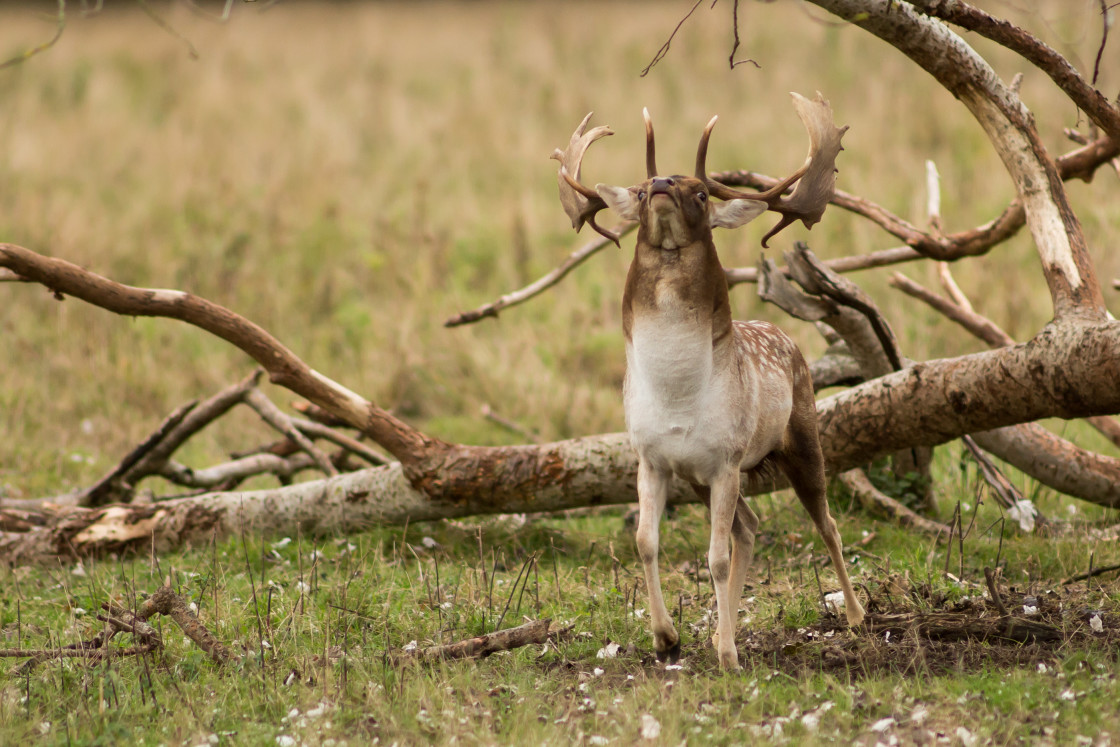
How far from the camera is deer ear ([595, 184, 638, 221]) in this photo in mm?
4121

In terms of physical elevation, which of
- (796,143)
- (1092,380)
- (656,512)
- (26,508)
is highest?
(796,143)

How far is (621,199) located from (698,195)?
31 cm

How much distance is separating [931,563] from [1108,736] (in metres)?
2.15

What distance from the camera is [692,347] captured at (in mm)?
4004

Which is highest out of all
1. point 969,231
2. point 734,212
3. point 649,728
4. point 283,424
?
point 734,212

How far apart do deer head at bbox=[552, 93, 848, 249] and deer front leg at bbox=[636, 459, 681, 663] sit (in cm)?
88

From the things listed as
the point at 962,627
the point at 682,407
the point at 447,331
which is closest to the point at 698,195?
the point at 682,407

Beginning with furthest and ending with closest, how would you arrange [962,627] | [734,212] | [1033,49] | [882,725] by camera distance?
[1033,49] → [962,627] → [734,212] → [882,725]

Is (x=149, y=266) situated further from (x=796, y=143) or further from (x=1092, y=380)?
(x=1092, y=380)

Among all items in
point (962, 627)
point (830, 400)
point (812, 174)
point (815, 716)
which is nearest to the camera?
→ point (815, 716)

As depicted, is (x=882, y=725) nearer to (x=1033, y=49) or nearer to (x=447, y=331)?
(x=1033, y=49)

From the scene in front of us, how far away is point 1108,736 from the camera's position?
3535 mm

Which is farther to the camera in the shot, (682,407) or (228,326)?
(228,326)

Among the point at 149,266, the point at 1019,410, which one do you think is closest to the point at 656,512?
the point at 1019,410
